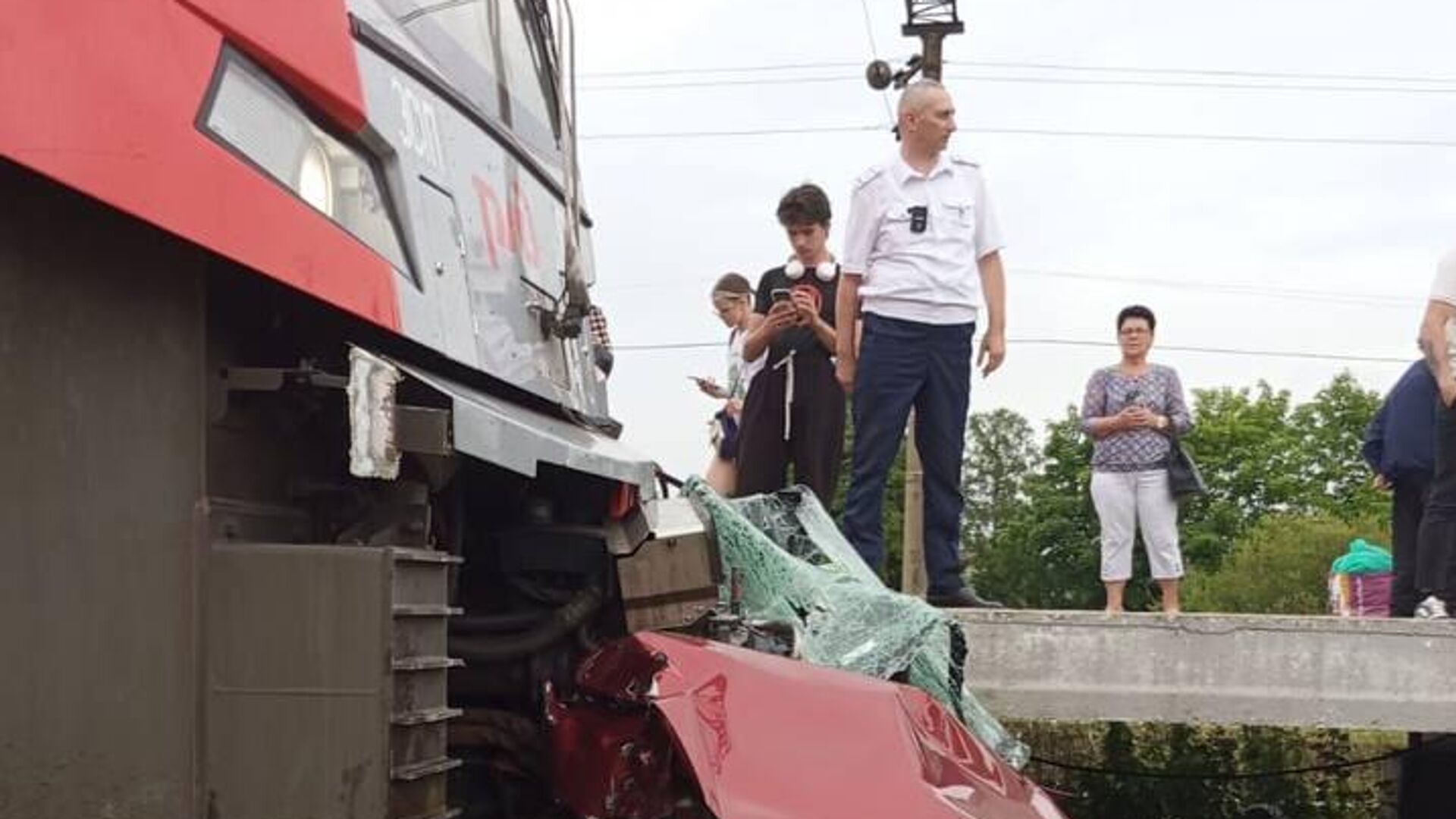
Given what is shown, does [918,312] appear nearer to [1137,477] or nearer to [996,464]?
[1137,477]

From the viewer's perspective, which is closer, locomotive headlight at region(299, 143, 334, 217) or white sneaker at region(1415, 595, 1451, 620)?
locomotive headlight at region(299, 143, 334, 217)

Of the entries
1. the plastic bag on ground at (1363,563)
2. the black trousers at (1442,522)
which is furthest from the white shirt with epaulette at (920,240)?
the plastic bag on ground at (1363,563)

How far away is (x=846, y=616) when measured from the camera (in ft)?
14.1

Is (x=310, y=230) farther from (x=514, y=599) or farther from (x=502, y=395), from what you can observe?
(x=514, y=599)

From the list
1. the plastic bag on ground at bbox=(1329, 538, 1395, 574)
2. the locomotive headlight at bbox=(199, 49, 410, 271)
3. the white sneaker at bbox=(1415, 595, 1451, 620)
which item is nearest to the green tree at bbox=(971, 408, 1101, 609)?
the plastic bag on ground at bbox=(1329, 538, 1395, 574)

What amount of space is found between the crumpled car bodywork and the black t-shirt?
11.2 ft

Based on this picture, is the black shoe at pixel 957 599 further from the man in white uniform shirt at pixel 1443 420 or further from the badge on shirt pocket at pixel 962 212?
the man in white uniform shirt at pixel 1443 420

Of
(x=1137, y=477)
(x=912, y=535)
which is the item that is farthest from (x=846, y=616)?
(x=912, y=535)

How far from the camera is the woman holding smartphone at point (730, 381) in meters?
7.72

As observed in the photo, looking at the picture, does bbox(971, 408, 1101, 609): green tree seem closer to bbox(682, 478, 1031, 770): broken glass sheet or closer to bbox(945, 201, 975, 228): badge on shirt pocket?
bbox(945, 201, 975, 228): badge on shirt pocket

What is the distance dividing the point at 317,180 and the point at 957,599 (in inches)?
174

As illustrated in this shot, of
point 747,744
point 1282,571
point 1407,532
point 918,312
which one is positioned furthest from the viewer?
point 1282,571

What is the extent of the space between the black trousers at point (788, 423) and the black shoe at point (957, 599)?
54 centimetres

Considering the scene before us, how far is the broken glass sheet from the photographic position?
4.14 metres
